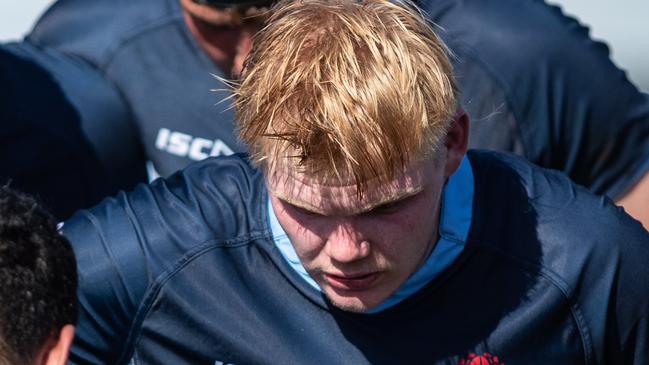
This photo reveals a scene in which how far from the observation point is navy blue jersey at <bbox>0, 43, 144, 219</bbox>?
3094mm

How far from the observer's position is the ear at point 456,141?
233 cm

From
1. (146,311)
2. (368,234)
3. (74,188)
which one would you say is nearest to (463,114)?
(368,234)

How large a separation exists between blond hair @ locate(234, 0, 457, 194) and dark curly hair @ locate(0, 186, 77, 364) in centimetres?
41

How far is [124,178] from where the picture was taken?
338 cm

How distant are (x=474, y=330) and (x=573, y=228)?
0.79 ft

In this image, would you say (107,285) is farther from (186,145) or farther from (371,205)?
(186,145)

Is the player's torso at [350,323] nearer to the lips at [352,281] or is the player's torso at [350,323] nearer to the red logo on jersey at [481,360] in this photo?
the red logo on jersey at [481,360]

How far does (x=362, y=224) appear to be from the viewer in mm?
2230

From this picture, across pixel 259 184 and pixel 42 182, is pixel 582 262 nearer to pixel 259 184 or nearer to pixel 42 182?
pixel 259 184

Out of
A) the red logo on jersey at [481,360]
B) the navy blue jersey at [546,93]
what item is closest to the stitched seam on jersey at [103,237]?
the red logo on jersey at [481,360]

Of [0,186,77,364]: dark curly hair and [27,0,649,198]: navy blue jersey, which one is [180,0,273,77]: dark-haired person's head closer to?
[27,0,649,198]: navy blue jersey

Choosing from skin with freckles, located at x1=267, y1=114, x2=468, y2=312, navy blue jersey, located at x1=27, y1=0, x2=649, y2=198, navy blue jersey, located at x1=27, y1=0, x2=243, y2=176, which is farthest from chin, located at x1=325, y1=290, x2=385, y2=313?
navy blue jersey, located at x1=27, y1=0, x2=243, y2=176

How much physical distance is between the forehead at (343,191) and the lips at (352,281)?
12 centimetres

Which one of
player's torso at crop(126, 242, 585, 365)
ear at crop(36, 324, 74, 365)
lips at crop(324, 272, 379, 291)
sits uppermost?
ear at crop(36, 324, 74, 365)
